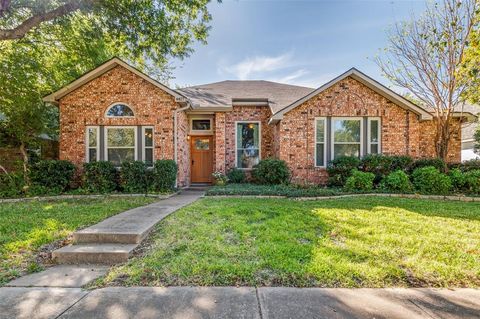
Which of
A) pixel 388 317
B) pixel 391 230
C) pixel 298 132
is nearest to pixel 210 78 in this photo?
pixel 298 132

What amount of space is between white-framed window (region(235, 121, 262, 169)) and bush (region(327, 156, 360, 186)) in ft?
11.9

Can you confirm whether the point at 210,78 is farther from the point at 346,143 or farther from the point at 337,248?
the point at 337,248

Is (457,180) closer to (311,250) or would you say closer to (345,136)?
(345,136)

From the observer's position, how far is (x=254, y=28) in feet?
45.6

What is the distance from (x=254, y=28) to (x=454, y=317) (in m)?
14.7

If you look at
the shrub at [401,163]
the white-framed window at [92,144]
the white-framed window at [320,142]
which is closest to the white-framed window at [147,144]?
the white-framed window at [92,144]

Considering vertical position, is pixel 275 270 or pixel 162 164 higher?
pixel 162 164

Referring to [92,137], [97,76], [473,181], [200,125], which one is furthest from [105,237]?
[473,181]

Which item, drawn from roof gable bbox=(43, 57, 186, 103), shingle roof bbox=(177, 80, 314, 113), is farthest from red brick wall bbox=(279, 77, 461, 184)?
roof gable bbox=(43, 57, 186, 103)

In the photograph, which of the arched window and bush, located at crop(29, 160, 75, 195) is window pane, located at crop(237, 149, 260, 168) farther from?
bush, located at crop(29, 160, 75, 195)

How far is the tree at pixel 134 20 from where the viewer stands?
27.6ft

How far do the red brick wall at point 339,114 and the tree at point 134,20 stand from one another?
5.96 metres

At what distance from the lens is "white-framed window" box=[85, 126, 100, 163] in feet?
34.0

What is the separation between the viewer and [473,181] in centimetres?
873
